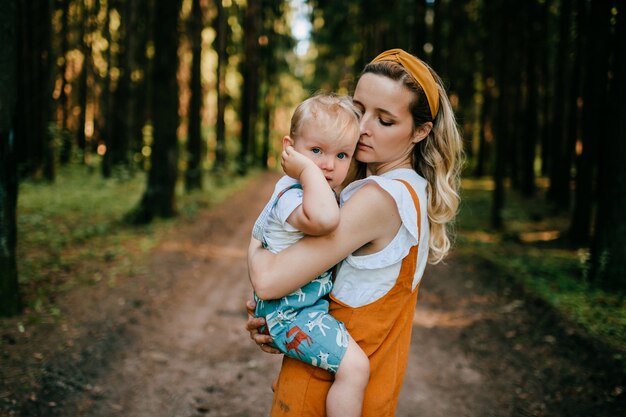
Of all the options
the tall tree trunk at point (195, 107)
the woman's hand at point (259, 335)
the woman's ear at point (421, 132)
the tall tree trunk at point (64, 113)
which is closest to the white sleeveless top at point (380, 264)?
the woman's ear at point (421, 132)

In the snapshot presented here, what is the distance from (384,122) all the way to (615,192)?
234 inches

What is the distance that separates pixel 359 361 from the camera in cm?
204

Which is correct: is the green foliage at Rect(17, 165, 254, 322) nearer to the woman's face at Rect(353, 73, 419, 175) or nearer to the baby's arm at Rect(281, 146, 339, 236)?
the baby's arm at Rect(281, 146, 339, 236)

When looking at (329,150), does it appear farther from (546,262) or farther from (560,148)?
(560,148)

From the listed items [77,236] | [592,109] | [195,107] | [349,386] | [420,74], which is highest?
[195,107]

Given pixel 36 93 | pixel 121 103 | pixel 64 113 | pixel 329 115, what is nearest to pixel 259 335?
pixel 329 115

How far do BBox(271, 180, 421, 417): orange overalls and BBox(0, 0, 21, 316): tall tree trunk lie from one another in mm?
4353

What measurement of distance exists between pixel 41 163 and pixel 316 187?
17.6m

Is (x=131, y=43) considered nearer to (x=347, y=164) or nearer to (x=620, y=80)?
(x=620, y=80)

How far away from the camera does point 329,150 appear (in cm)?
219

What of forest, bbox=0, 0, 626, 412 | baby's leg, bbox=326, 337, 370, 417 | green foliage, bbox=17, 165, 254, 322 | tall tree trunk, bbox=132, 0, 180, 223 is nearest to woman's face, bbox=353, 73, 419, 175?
baby's leg, bbox=326, 337, 370, 417

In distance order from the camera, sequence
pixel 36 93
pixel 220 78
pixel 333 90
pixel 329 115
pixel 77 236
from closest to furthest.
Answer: pixel 329 115, pixel 333 90, pixel 77 236, pixel 36 93, pixel 220 78

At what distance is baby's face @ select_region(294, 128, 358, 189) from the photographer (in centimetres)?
217

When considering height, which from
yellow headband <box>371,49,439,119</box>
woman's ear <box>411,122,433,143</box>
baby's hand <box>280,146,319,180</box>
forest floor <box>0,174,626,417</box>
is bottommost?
forest floor <box>0,174,626,417</box>
